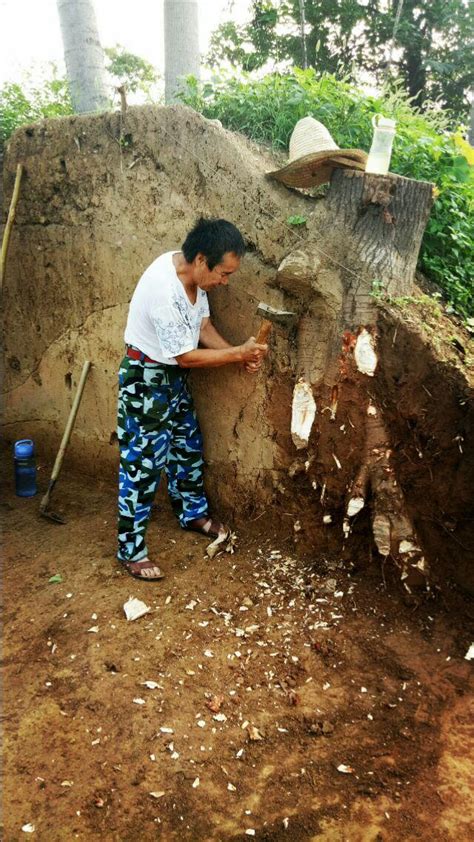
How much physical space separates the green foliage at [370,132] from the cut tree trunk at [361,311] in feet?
1.27

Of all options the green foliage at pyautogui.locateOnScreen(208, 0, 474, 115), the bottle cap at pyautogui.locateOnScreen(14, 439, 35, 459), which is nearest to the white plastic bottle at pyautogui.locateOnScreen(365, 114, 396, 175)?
the bottle cap at pyautogui.locateOnScreen(14, 439, 35, 459)

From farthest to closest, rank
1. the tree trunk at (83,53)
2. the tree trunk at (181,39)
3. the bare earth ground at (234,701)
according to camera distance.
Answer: the tree trunk at (181,39) < the tree trunk at (83,53) < the bare earth ground at (234,701)

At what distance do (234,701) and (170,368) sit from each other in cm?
173

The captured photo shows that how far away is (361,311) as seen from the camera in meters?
3.00

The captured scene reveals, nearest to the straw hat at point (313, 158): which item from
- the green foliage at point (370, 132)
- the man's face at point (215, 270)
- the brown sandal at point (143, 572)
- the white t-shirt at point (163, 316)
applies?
the green foliage at point (370, 132)

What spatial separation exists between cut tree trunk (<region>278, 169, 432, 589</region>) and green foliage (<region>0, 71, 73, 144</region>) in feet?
10.8

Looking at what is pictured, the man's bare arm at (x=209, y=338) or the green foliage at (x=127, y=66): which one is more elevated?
the green foliage at (x=127, y=66)

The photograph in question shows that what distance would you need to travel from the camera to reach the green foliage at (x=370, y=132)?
11.0 feet

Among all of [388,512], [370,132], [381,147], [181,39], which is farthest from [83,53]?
[388,512]

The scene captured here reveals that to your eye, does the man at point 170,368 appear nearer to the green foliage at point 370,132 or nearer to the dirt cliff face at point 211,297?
the dirt cliff face at point 211,297

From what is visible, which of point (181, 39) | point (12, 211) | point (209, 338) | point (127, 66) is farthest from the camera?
point (127, 66)

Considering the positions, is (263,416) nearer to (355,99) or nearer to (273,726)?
(273,726)

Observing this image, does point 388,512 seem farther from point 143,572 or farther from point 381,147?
point 381,147

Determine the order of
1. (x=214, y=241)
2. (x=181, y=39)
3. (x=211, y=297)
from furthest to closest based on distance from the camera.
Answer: (x=181, y=39) → (x=211, y=297) → (x=214, y=241)
